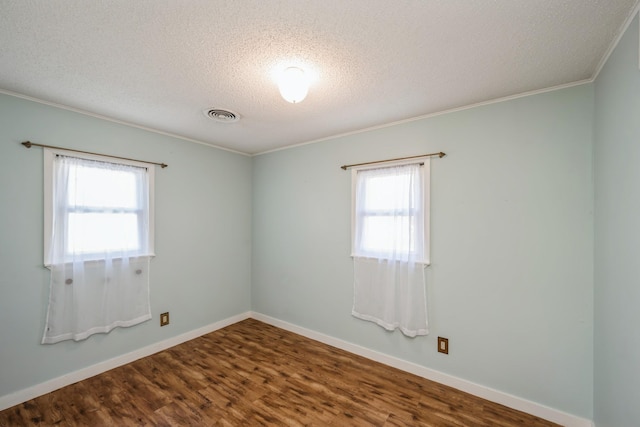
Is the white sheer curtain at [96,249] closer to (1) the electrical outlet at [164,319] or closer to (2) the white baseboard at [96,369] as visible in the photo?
(1) the electrical outlet at [164,319]

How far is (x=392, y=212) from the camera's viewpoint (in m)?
2.68

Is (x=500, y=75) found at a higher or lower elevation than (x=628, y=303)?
higher

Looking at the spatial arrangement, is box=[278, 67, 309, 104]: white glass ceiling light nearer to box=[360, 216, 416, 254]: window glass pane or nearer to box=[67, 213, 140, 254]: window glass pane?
box=[360, 216, 416, 254]: window glass pane

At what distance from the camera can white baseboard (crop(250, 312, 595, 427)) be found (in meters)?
1.92

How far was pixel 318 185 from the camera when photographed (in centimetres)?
332

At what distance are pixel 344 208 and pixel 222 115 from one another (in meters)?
1.59

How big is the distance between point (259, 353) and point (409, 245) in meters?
1.98

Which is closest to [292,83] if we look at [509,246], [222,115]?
[222,115]

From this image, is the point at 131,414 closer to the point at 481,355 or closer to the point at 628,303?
the point at 481,355

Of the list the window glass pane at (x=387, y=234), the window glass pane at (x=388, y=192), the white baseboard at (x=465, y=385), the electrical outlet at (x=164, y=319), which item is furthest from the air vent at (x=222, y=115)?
the white baseboard at (x=465, y=385)

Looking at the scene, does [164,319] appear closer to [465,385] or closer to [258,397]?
[258,397]

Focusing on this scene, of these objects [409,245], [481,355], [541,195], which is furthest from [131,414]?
[541,195]

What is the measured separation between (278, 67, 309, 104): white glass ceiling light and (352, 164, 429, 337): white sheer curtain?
133 centimetres

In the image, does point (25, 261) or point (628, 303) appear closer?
point (628, 303)
